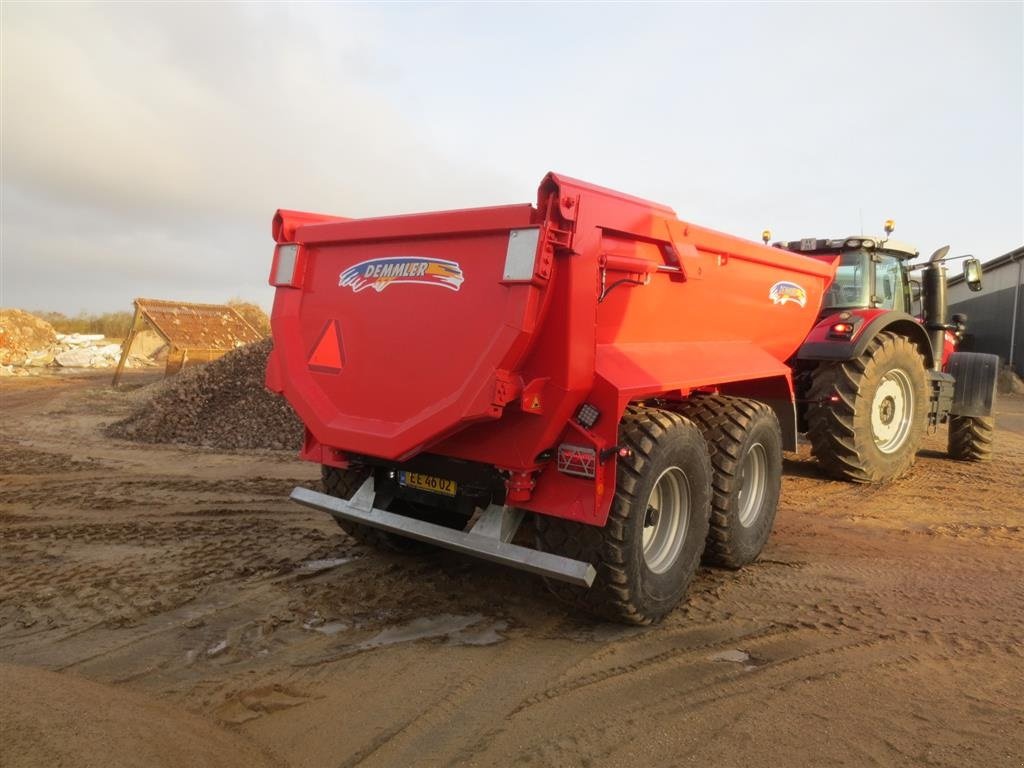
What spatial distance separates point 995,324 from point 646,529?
2119 cm

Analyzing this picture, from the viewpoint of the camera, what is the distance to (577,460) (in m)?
3.29

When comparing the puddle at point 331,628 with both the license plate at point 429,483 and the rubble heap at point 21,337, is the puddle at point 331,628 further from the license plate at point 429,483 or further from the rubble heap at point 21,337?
the rubble heap at point 21,337

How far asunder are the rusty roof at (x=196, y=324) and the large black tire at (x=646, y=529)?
548 inches

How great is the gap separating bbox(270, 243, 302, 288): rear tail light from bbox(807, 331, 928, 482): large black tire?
4754mm

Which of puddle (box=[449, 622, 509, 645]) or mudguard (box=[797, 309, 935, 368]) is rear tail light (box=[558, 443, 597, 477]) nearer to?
puddle (box=[449, 622, 509, 645])

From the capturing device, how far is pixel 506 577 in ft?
14.0

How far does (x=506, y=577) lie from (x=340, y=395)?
4.85ft

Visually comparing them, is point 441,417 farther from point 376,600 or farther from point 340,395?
point 376,600

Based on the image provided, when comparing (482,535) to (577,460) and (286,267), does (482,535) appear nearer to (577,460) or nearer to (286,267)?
(577,460)

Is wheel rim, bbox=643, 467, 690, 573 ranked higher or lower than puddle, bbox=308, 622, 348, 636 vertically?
higher

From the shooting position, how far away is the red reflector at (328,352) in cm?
381

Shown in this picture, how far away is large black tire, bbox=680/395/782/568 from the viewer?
4188 millimetres

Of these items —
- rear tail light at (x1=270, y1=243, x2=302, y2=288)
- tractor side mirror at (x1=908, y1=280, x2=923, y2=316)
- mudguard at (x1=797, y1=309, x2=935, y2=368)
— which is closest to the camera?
rear tail light at (x1=270, y1=243, x2=302, y2=288)

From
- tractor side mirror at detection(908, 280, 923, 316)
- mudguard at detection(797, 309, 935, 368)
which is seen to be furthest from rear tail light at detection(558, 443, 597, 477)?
tractor side mirror at detection(908, 280, 923, 316)
